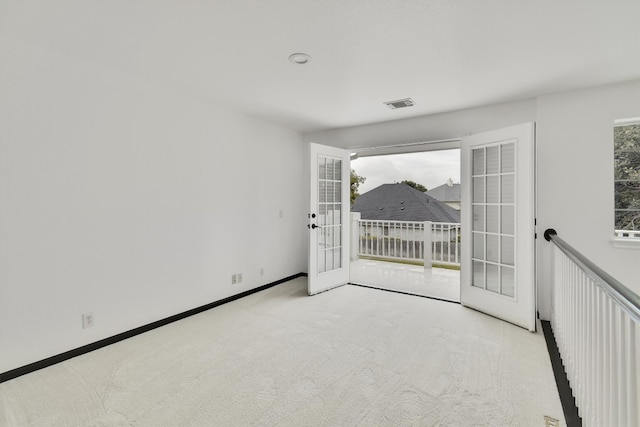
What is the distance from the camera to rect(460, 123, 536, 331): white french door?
3121 millimetres

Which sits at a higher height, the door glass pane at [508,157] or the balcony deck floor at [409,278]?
the door glass pane at [508,157]

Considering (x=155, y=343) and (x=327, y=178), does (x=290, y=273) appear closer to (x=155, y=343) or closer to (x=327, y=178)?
(x=327, y=178)

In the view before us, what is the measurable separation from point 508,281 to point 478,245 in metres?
0.51

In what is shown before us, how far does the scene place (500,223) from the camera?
3443 millimetres

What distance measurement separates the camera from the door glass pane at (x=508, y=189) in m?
3.31

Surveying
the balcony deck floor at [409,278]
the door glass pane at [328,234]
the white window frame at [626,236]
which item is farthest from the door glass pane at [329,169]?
the white window frame at [626,236]

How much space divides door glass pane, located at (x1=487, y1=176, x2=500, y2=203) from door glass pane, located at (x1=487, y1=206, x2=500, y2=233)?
3.5 inches

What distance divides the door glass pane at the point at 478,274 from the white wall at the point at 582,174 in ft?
1.84

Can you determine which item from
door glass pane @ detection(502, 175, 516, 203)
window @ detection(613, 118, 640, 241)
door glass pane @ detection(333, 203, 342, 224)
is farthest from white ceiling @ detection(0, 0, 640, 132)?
door glass pane @ detection(333, 203, 342, 224)

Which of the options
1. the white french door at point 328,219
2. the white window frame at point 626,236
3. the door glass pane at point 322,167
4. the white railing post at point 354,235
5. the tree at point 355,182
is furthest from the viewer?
the tree at point 355,182

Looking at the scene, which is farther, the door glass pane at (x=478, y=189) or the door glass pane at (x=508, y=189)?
the door glass pane at (x=478, y=189)

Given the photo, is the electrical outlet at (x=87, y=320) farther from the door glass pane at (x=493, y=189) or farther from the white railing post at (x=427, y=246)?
the white railing post at (x=427, y=246)

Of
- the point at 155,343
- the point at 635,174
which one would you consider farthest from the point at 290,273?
the point at 635,174

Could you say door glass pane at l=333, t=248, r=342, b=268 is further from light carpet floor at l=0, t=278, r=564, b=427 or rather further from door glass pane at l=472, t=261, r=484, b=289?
door glass pane at l=472, t=261, r=484, b=289
